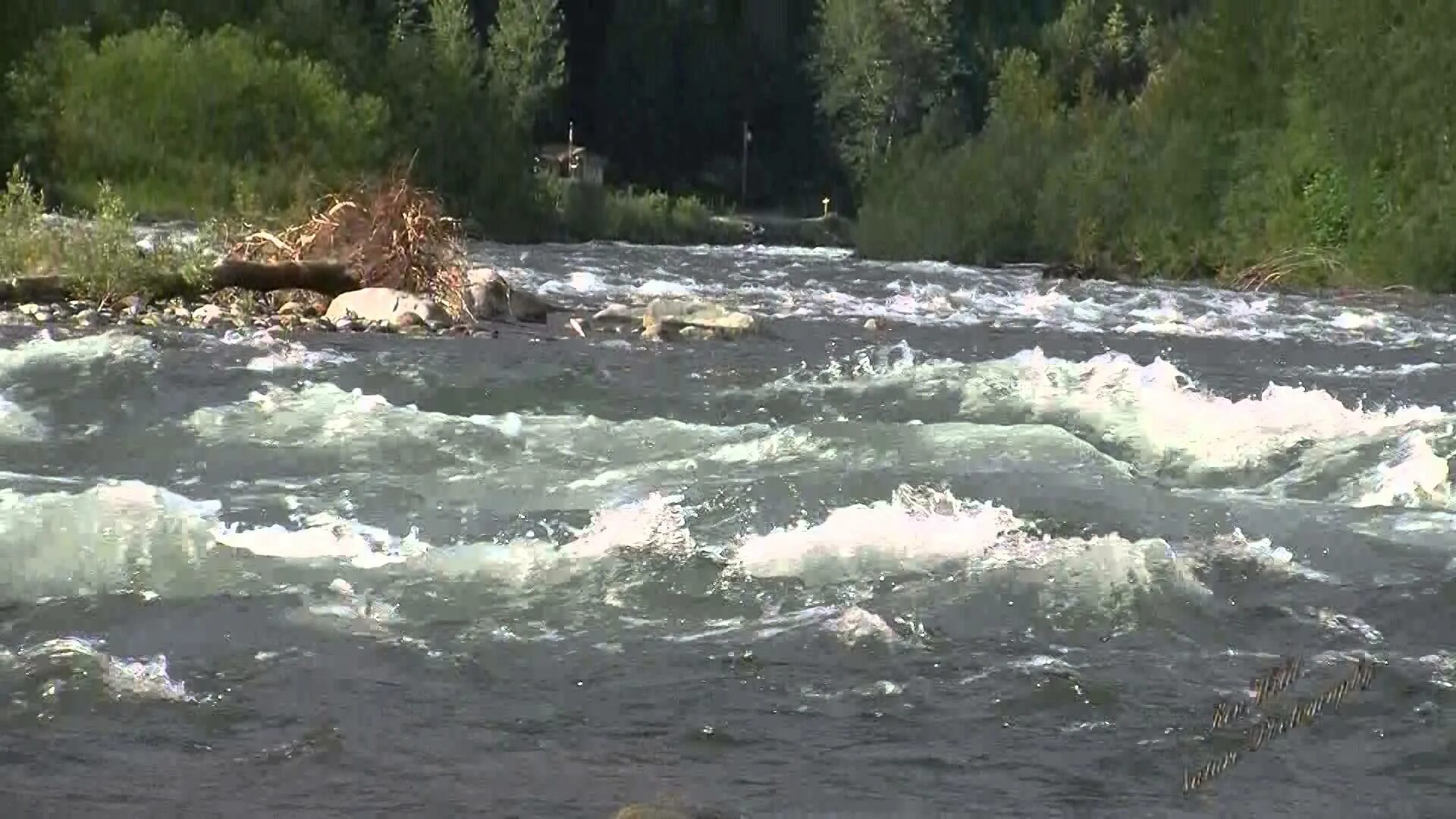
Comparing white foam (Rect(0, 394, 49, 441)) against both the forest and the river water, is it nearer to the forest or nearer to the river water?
the river water

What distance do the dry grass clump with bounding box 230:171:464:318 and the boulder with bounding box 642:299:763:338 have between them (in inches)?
66.8

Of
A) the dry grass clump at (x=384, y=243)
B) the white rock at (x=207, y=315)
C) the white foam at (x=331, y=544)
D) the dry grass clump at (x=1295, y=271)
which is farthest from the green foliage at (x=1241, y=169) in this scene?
the white foam at (x=331, y=544)

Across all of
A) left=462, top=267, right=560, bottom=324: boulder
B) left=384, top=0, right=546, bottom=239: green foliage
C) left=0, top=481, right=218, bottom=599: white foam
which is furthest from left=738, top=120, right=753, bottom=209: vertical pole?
left=0, top=481, right=218, bottom=599: white foam

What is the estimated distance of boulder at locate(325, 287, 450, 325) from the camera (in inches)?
619

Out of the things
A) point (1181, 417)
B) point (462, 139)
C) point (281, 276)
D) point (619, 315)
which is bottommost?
point (462, 139)

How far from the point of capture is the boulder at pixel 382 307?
15.7 meters

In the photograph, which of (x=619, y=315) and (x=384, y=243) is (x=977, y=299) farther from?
(x=384, y=243)

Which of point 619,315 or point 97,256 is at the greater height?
point 97,256

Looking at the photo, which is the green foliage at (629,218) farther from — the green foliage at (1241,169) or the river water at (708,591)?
the river water at (708,591)

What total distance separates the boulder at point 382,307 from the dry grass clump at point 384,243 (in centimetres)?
44

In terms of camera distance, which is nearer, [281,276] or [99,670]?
[99,670]

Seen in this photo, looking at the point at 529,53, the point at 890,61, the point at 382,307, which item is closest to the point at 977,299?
the point at 382,307

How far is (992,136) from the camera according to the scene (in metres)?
37.6

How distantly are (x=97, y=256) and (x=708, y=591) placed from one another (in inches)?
414
